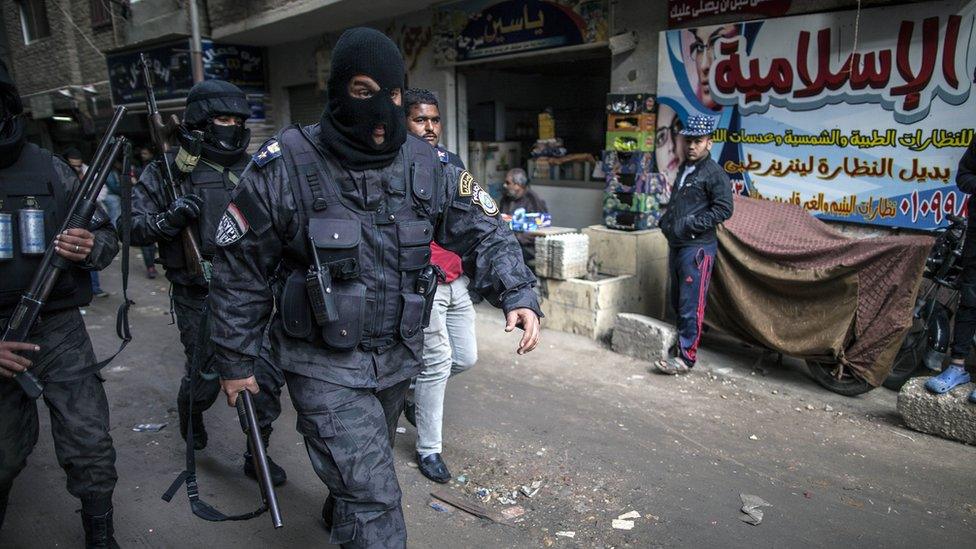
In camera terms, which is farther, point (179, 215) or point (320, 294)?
point (179, 215)

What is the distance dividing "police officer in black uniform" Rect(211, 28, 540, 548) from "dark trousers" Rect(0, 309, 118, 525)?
874 mm

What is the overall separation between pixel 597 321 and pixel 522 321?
146 inches

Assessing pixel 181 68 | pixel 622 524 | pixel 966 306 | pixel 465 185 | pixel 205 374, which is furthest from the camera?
pixel 181 68

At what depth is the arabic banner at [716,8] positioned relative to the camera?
541 cm

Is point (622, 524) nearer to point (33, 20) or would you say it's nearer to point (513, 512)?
point (513, 512)

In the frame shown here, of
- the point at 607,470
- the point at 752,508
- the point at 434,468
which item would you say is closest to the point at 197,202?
the point at 434,468

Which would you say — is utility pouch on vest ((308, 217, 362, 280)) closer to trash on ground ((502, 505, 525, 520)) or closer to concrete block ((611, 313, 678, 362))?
trash on ground ((502, 505, 525, 520))

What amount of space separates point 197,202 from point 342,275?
163 centimetres

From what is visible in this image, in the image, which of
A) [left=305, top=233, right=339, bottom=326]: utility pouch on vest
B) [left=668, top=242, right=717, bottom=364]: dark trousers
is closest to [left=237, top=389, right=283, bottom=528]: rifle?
[left=305, top=233, right=339, bottom=326]: utility pouch on vest

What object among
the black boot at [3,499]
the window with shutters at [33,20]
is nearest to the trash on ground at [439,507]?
the black boot at [3,499]

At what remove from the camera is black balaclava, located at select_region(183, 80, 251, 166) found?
3414 mm

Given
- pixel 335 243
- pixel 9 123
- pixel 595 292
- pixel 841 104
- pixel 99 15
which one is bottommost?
pixel 595 292

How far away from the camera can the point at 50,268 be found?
99.6 inches

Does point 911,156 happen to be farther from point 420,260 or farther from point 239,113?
point 239,113
